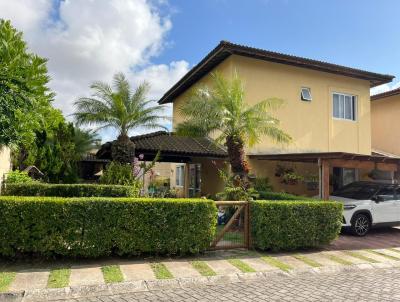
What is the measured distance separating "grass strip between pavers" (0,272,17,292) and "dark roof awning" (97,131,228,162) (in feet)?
30.4

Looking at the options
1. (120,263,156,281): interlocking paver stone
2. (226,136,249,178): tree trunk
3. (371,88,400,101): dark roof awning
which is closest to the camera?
(120,263,156,281): interlocking paver stone

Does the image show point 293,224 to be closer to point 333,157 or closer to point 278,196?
point 278,196

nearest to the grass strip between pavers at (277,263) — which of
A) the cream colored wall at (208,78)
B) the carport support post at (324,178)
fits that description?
the carport support post at (324,178)

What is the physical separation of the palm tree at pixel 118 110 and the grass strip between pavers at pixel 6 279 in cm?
921

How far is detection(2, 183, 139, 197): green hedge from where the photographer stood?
13430mm

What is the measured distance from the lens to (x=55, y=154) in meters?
23.9

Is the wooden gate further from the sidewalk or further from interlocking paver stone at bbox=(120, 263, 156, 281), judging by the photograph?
interlocking paver stone at bbox=(120, 263, 156, 281)

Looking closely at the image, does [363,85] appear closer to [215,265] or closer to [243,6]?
[243,6]

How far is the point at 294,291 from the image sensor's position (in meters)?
6.32

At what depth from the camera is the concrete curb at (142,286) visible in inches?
221

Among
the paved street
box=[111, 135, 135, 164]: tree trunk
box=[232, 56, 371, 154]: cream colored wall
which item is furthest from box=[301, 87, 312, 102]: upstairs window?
the paved street

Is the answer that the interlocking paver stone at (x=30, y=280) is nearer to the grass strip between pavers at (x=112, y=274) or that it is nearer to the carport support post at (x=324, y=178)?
the grass strip between pavers at (x=112, y=274)

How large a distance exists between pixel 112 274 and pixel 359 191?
975 centimetres

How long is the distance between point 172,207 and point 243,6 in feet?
22.2
